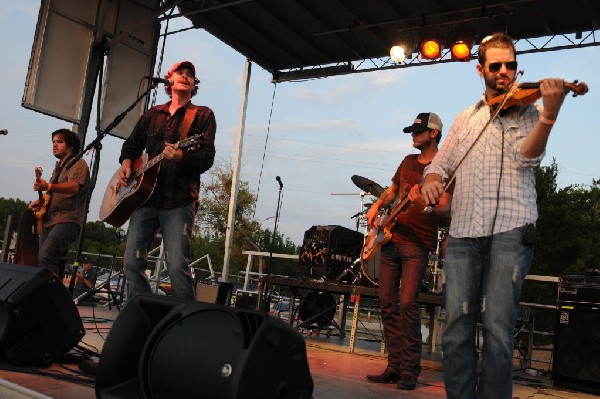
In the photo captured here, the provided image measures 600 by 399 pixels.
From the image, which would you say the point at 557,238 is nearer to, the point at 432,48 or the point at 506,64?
the point at 432,48

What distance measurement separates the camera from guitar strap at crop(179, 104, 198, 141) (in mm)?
3916

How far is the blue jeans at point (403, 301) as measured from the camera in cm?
436

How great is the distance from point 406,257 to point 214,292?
442cm

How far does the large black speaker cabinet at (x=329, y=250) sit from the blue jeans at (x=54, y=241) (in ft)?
11.8

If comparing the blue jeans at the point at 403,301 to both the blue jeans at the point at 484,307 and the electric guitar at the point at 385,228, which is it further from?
the blue jeans at the point at 484,307

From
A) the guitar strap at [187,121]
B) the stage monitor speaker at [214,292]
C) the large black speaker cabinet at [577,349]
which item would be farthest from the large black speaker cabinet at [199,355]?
the stage monitor speaker at [214,292]

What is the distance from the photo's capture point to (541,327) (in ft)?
76.0

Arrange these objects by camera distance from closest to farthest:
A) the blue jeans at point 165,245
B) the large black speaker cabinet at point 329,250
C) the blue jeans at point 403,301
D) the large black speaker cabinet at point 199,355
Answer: the large black speaker cabinet at point 199,355 < the blue jeans at point 165,245 < the blue jeans at point 403,301 < the large black speaker cabinet at point 329,250

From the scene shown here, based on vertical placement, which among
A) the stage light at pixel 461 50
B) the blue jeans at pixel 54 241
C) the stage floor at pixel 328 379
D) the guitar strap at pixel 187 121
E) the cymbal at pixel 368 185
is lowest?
the stage floor at pixel 328 379

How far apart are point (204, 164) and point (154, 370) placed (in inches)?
73.5

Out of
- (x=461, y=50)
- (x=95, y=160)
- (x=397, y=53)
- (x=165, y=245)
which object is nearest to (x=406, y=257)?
(x=165, y=245)

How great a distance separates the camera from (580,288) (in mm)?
5719

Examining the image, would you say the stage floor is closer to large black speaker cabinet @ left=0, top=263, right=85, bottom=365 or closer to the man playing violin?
large black speaker cabinet @ left=0, top=263, right=85, bottom=365

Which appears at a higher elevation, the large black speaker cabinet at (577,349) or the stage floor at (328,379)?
the large black speaker cabinet at (577,349)
